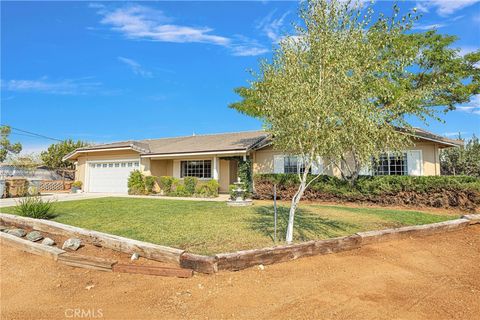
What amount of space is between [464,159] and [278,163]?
643 inches

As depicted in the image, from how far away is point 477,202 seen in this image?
1055cm

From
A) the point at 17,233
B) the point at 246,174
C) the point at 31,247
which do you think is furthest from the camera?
the point at 246,174

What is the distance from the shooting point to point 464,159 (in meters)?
21.8

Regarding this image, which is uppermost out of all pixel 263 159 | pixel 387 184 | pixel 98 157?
pixel 98 157

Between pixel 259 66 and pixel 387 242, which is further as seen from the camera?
pixel 259 66

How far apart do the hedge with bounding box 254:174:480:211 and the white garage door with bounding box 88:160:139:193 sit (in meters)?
10.7

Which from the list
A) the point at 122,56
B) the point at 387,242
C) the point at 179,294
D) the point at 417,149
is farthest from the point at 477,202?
the point at 122,56

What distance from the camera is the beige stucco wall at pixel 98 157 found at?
20173mm

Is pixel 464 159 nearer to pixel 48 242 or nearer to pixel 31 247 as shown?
pixel 48 242

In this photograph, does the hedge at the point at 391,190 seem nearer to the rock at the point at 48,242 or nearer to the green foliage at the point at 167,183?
the green foliage at the point at 167,183

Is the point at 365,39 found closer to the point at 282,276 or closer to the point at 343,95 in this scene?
the point at 343,95

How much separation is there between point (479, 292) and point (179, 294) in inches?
167

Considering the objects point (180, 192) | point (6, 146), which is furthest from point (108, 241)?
point (6, 146)

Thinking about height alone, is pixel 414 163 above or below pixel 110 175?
above
